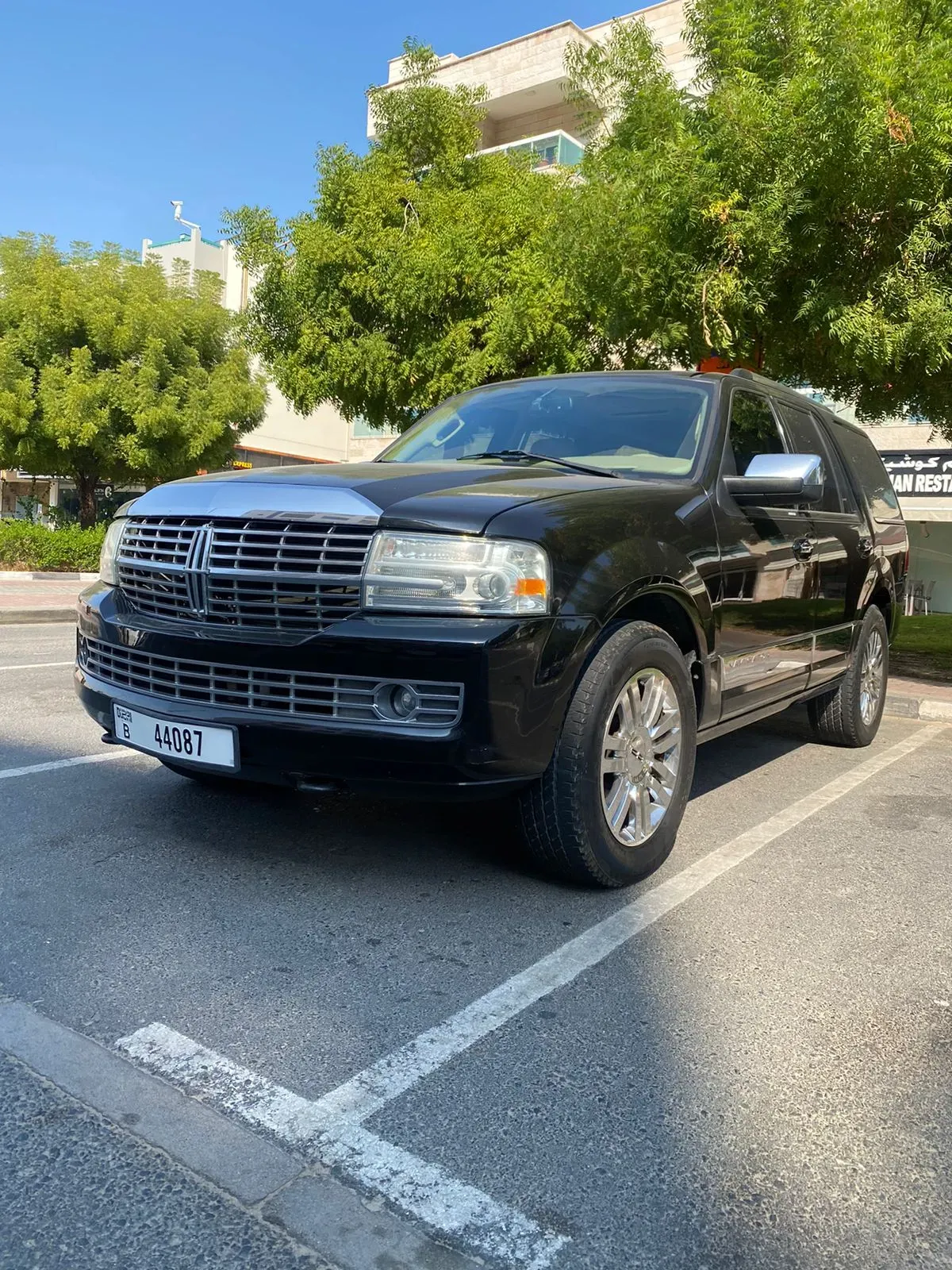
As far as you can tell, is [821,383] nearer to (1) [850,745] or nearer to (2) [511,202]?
(1) [850,745]

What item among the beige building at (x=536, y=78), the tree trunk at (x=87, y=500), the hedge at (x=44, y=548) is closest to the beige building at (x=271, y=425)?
the beige building at (x=536, y=78)

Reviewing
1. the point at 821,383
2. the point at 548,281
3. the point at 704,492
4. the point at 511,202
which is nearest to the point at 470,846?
the point at 704,492

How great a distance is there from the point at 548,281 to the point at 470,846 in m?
10.7

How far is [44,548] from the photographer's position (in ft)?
64.4

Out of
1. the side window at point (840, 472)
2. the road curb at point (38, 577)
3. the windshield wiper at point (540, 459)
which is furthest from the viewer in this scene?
the road curb at point (38, 577)

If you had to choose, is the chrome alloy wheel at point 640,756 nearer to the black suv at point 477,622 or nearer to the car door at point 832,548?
the black suv at point 477,622

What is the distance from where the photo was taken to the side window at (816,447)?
5.27 m

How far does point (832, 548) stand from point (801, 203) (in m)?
4.04

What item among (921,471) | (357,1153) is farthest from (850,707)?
(921,471)

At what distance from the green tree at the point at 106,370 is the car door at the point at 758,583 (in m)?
18.5

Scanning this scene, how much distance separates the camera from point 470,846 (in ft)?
12.7

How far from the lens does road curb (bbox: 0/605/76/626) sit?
12.9 metres

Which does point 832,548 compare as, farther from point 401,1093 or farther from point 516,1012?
point 401,1093

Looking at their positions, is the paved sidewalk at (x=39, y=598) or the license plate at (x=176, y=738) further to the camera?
the paved sidewalk at (x=39, y=598)
